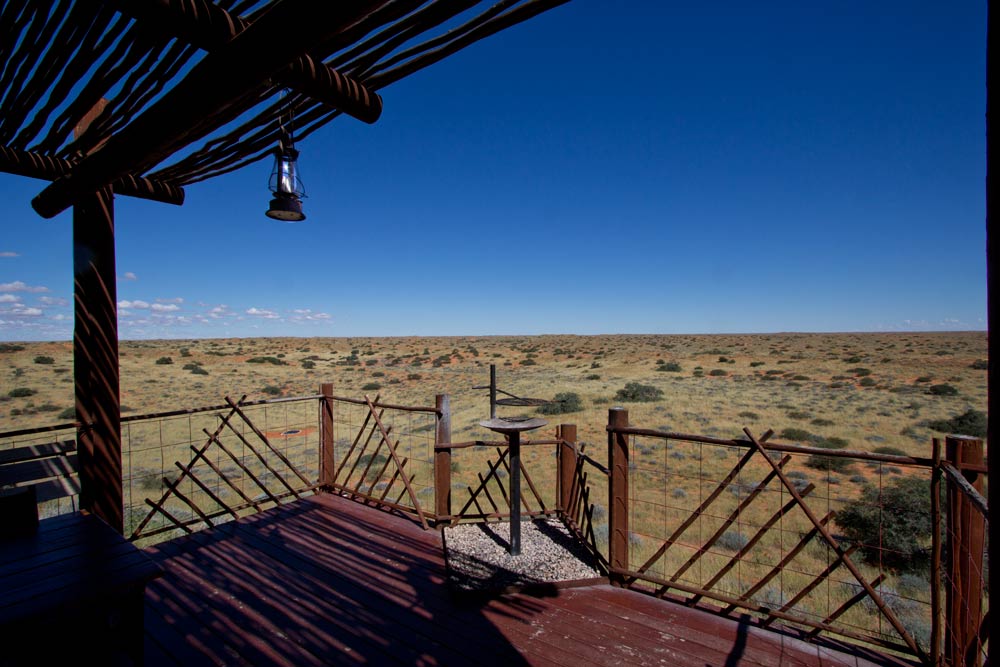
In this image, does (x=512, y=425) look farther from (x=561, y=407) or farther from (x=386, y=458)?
(x=561, y=407)

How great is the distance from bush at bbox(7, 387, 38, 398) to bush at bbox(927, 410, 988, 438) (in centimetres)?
3155

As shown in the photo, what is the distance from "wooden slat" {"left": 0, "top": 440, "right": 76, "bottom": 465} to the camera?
3.37 m

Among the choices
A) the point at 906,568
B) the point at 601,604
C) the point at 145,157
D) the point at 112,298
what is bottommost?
the point at 906,568

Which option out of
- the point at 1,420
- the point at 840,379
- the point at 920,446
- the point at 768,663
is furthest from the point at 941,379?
the point at 1,420

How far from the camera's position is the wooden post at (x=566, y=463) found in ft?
15.4

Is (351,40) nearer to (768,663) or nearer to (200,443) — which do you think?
(768,663)

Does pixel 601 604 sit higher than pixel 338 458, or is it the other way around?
pixel 601 604

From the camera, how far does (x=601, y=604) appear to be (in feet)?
11.3

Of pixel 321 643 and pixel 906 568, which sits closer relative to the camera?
pixel 321 643

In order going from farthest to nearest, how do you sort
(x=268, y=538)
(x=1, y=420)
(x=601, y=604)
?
(x=1, y=420), (x=268, y=538), (x=601, y=604)

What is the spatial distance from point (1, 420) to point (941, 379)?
39.1 metres

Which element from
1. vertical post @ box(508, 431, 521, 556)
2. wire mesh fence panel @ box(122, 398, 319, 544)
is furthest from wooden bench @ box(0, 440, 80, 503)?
vertical post @ box(508, 431, 521, 556)

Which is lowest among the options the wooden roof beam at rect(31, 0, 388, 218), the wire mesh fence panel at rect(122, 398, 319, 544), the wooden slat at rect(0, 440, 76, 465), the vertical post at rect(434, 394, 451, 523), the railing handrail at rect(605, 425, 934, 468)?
the wire mesh fence panel at rect(122, 398, 319, 544)

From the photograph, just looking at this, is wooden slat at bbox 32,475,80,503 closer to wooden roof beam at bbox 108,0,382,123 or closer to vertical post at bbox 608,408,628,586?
wooden roof beam at bbox 108,0,382,123
